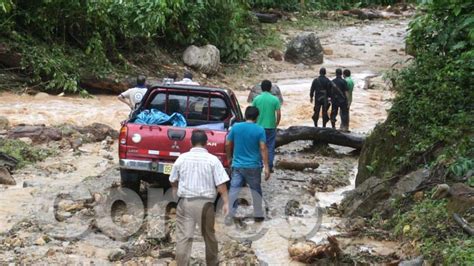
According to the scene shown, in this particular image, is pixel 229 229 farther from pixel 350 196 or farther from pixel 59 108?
pixel 59 108

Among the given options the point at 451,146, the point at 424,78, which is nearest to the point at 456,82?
the point at 424,78

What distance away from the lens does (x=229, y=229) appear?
338 inches

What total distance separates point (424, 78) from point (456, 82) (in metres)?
0.52

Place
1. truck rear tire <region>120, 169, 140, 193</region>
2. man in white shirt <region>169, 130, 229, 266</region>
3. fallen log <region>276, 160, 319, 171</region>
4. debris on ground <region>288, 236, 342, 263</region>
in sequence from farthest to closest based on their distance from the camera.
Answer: fallen log <region>276, 160, 319, 171</region>
truck rear tire <region>120, 169, 140, 193</region>
debris on ground <region>288, 236, 342, 263</region>
man in white shirt <region>169, 130, 229, 266</region>

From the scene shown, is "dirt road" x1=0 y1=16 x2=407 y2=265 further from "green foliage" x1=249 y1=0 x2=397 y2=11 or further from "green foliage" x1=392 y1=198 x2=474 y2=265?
"green foliage" x1=249 y1=0 x2=397 y2=11

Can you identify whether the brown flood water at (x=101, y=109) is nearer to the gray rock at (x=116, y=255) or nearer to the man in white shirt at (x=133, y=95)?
the man in white shirt at (x=133, y=95)

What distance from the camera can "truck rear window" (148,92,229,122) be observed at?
10227 mm

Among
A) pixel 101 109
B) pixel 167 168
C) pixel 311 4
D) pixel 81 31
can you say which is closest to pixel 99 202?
pixel 167 168

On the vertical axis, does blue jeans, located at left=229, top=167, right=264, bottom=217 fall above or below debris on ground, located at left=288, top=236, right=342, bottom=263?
above

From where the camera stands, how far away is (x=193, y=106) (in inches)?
405

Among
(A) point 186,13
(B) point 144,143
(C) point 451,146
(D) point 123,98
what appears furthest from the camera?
(A) point 186,13

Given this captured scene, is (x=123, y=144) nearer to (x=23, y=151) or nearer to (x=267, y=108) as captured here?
(x=267, y=108)

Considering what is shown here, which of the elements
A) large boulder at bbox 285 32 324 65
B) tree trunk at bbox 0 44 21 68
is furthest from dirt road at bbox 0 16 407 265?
large boulder at bbox 285 32 324 65

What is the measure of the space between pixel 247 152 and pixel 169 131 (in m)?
1.34
